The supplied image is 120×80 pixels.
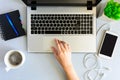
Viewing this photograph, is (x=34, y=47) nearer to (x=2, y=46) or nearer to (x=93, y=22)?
(x=2, y=46)

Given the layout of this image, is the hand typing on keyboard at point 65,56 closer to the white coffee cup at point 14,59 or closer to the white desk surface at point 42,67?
the white desk surface at point 42,67

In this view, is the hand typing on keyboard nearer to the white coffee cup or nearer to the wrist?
the wrist

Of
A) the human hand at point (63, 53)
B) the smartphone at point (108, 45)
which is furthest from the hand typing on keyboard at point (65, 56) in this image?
the smartphone at point (108, 45)

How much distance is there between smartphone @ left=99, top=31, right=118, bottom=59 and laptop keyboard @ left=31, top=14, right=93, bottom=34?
71mm

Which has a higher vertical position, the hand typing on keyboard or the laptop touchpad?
the laptop touchpad

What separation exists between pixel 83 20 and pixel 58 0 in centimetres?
13

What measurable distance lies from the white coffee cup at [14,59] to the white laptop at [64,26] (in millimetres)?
48

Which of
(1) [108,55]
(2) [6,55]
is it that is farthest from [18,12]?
(1) [108,55]

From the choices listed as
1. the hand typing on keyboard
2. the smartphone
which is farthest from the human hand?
the smartphone

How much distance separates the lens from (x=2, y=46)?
109cm

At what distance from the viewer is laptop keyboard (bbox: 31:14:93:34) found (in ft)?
3.52

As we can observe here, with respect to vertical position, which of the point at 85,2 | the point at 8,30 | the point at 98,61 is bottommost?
the point at 98,61

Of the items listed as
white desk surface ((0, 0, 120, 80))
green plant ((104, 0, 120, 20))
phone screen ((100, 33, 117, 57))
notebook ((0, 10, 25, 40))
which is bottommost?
white desk surface ((0, 0, 120, 80))

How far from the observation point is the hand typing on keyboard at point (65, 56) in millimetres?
1049
